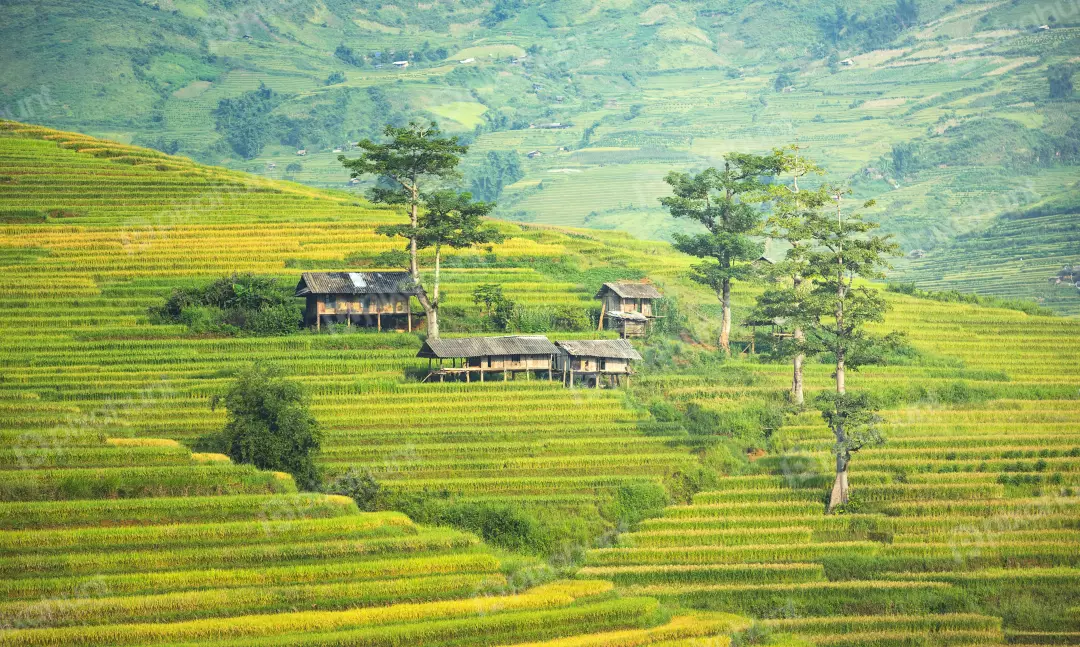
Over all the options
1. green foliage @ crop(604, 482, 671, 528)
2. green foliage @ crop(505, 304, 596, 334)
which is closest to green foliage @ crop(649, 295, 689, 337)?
green foliage @ crop(505, 304, 596, 334)

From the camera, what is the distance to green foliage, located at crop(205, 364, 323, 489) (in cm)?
4522

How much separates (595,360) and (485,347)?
528 centimetres

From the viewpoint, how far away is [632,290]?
6681 cm

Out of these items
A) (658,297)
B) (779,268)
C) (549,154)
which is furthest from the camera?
(549,154)

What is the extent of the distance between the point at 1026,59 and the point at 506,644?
163551 mm

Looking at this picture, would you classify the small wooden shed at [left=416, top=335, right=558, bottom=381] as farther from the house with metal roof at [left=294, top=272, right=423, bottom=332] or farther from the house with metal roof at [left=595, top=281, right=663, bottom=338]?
the house with metal roof at [left=595, top=281, right=663, bottom=338]

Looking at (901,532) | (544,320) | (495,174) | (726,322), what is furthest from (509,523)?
(495,174)

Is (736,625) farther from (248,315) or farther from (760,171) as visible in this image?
(760,171)

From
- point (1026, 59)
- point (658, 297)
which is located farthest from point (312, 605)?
point (1026, 59)

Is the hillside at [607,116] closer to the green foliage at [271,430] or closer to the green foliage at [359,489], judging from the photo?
the green foliage at [271,430]

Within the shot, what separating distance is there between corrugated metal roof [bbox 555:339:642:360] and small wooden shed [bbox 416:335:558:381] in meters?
0.76

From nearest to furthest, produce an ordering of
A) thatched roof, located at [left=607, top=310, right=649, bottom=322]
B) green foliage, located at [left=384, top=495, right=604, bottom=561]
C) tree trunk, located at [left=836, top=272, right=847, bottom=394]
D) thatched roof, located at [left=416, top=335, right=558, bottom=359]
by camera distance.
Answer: green foliage, located at [left=384, top=495, right=604, bottom=561] < tree trunk, located at [left=836, top=272, right=847, bottom=394] < thatched roof, located at [left=416, top=335, right=558, bottom=359] < thatched roof, located at [left=607, top=310, right=649, bottom=322]

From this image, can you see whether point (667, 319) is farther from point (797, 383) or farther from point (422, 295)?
point (422, 295)

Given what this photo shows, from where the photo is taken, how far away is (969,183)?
146 m
